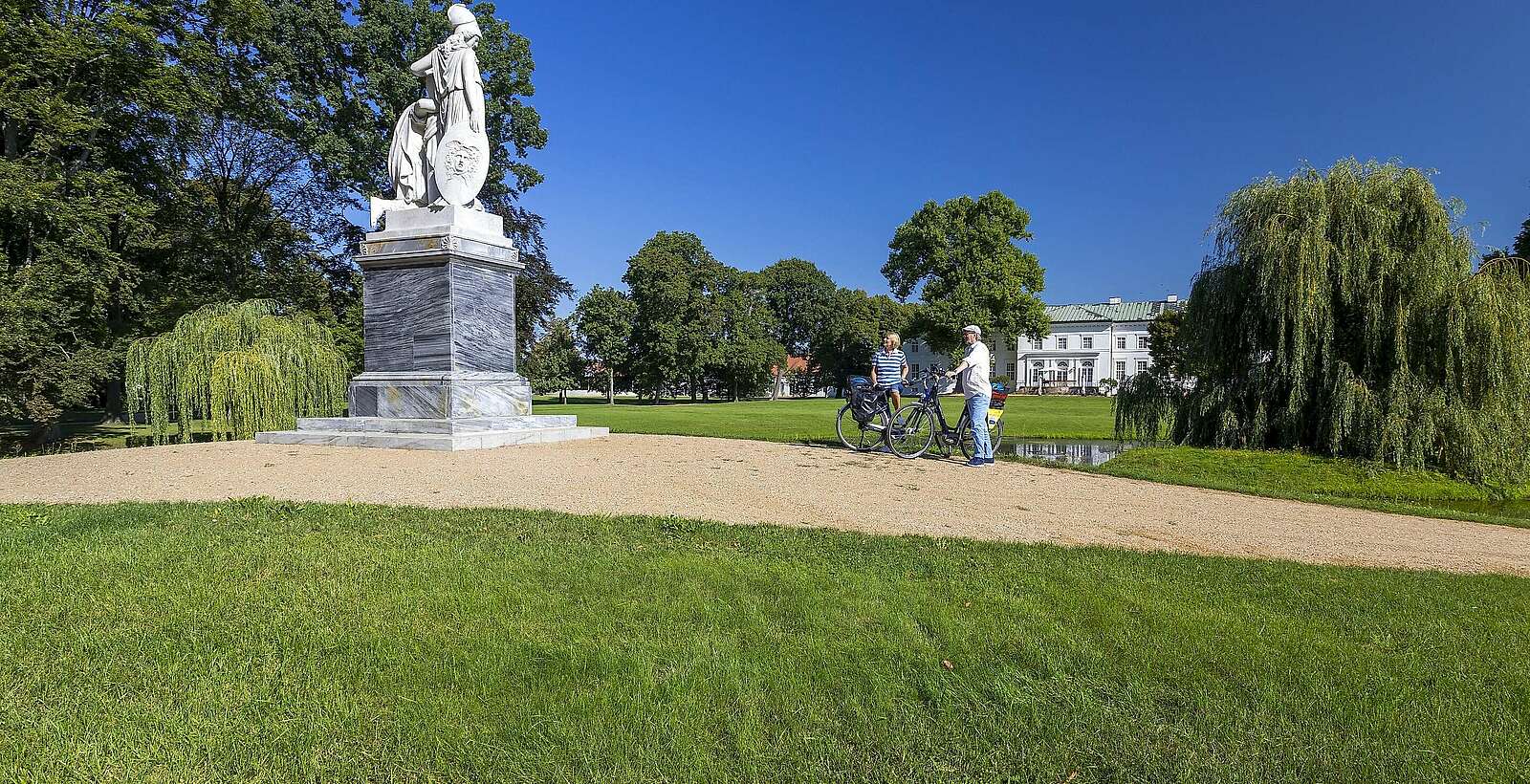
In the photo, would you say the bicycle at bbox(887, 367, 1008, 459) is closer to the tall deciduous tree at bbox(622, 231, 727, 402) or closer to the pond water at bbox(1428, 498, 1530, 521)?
the pond water at bbox(1428, 498, 1530, 521)

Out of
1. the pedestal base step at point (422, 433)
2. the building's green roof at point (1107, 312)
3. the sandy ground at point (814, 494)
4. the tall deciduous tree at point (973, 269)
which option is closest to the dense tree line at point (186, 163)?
the pedestal base step at point (422, 433)

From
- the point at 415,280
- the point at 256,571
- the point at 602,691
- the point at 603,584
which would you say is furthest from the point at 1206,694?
the point at 415,280

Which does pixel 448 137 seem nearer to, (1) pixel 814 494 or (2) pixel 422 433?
(2) pixel 422 433

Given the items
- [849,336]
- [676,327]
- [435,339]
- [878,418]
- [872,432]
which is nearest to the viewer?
[435,339]

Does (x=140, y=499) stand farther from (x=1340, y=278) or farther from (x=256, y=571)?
(x=1340, y=278)

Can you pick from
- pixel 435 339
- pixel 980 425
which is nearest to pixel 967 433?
pixel 980 425

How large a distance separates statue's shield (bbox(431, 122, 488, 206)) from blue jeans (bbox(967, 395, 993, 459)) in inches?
324

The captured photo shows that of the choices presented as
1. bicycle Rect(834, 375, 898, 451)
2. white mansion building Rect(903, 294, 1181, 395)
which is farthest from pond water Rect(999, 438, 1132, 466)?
white mansion building Rect(903, 294, 1181, 395)

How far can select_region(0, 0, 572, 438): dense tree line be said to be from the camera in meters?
14.6

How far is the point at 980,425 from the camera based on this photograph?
9312mm

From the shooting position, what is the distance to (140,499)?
20.0 ft

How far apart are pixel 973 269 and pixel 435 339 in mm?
42350

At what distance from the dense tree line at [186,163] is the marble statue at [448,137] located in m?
7.22

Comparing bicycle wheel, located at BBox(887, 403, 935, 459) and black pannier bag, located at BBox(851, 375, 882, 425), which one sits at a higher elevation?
black pannier bag, located at BBox(851, 375, 882, 425)
